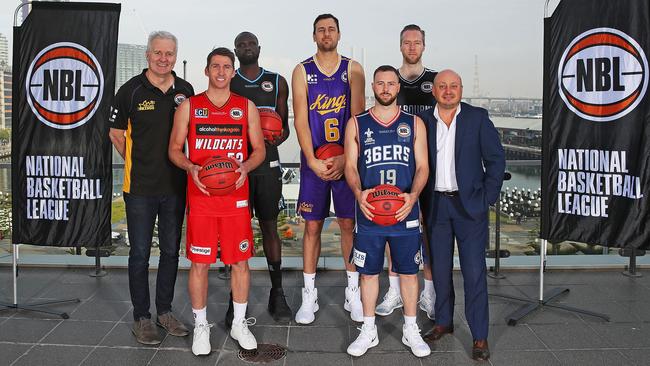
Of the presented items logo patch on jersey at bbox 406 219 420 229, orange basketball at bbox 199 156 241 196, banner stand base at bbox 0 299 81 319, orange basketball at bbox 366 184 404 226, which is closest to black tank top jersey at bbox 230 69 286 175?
orange basketball at bbox 199 156 241 196

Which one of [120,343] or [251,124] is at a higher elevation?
[251,124]

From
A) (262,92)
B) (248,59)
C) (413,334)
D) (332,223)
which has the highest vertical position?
(248,59)

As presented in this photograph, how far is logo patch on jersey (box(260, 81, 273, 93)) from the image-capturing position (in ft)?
11.9

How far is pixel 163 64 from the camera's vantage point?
127 inches

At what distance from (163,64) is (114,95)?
439mm

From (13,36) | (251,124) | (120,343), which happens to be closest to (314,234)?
(251,124)

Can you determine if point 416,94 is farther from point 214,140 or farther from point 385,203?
point 214,140

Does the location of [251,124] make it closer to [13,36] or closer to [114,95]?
[114,95]

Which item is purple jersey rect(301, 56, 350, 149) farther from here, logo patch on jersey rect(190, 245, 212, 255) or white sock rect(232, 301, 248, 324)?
white sock rect(232, 301, 248, 324)

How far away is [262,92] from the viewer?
3.61 m

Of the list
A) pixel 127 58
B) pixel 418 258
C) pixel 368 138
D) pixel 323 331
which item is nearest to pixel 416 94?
pixel 368 138

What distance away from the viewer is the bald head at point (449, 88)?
10.1ft

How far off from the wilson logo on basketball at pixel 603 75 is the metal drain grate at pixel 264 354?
7.46 ft

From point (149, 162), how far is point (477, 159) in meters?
1.83
